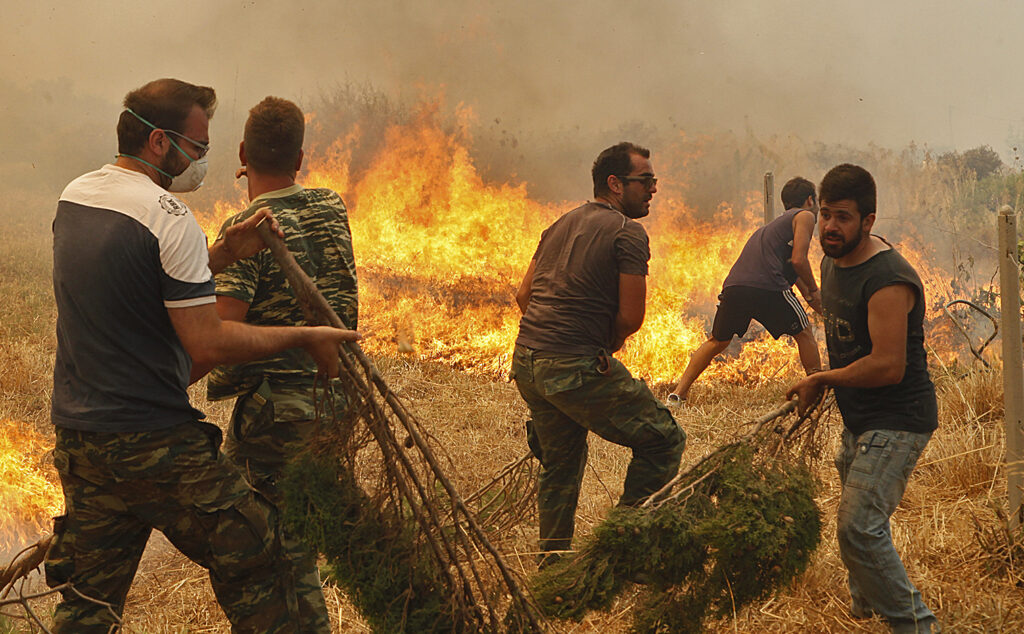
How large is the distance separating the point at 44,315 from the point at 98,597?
33.6 ft

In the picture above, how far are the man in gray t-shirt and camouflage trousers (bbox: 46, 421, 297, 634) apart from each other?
171 centimetres

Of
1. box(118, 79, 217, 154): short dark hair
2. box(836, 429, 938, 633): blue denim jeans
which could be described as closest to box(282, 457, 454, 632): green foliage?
box(118, 79, 217, 154): short dark hair

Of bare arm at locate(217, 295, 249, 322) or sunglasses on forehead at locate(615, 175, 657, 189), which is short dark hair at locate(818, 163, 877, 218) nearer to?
sunglasses on forehead at locate(615, 175, 657, 189)

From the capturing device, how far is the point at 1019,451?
4.08 metres

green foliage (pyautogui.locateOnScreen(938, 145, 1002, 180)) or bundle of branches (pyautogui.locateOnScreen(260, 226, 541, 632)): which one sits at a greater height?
green foliage (pyautogui.locateOnScreen(938, 145, 1002, 180))

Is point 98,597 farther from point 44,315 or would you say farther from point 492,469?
point 44,315

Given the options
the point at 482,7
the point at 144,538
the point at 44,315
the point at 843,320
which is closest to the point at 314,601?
the point at 144,538

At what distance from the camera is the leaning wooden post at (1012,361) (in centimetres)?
406

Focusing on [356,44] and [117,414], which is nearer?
[117,414]

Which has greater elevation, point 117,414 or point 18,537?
point 117,414

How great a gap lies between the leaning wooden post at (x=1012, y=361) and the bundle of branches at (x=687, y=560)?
1.75m

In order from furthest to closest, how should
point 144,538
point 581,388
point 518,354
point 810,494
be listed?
point 518,354 → point 581,388 → point 810,494 → point 144,538

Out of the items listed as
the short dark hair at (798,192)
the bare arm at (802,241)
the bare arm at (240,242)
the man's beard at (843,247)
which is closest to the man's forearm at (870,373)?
the man's beard at (843,247)

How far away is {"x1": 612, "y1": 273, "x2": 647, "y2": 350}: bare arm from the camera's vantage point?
396 cm
